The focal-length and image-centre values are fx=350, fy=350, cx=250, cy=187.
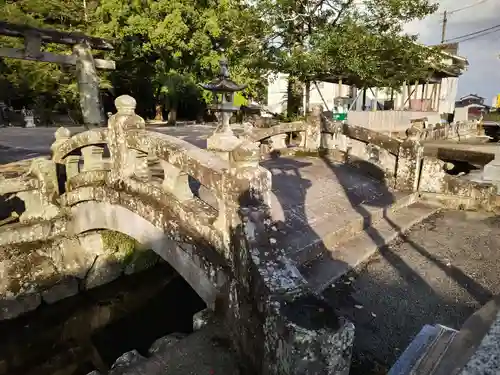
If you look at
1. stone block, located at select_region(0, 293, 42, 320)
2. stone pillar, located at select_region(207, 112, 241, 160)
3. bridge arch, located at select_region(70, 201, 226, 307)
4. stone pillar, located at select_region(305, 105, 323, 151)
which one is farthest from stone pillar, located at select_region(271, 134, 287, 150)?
stone block, located at select_region(0, 293, 42, 320)

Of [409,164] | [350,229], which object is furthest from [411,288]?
[409,164]

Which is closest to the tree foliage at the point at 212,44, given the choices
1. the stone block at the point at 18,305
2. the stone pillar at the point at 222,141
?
the stone pillar at the point at 222,141

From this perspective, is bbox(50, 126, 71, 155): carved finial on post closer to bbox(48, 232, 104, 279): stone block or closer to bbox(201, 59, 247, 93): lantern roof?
bbox(48, 232, 104, 279): stone block

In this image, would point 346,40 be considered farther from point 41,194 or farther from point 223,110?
point 41,194

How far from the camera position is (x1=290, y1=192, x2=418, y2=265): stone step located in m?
4.41

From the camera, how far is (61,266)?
7102mm

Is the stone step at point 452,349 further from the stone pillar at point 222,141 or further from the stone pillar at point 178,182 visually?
the stone pillar at point 222,141

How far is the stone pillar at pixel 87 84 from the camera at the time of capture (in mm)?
9893

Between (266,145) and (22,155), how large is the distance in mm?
7429

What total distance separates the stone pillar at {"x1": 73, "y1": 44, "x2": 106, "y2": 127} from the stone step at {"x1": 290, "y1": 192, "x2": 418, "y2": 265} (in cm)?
784

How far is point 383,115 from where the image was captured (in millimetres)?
19797

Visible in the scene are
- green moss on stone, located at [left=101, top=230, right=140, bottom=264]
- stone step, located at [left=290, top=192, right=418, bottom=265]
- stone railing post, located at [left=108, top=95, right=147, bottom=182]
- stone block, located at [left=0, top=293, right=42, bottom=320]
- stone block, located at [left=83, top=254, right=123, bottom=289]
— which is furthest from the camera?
green moss on stone, located at [left=101, top=230, right=140, bottom=264]

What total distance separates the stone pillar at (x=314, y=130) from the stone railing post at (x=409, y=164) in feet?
9.93

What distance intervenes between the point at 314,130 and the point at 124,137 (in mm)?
6501
